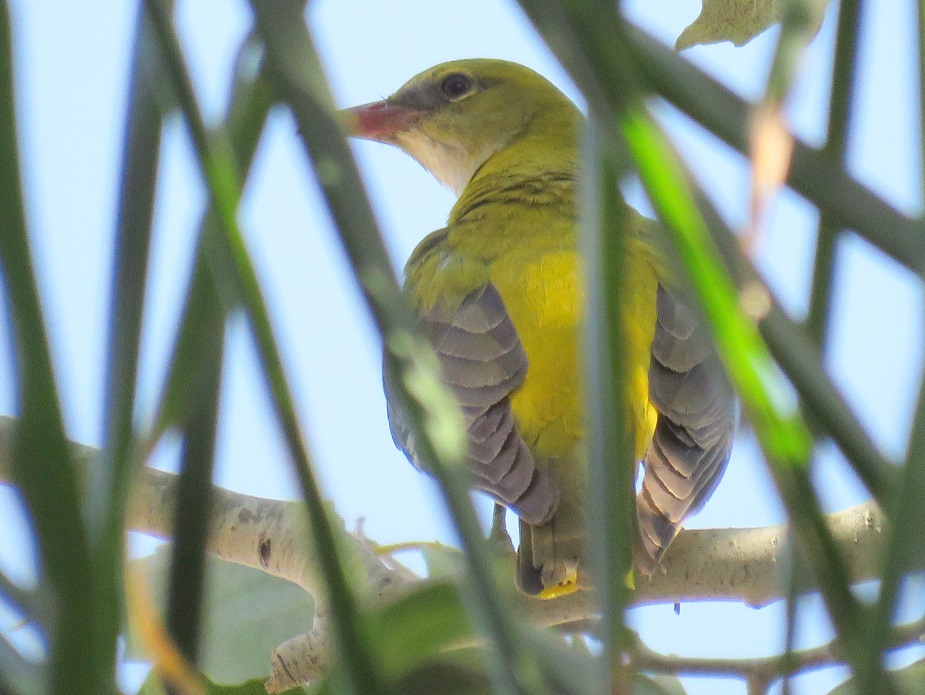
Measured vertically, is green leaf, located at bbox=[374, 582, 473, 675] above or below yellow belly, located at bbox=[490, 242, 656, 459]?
below

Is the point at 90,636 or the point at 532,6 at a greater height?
the point at 532,6

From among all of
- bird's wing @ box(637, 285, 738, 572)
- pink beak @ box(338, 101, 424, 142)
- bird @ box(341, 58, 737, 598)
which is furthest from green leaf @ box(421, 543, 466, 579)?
pink beak @ box(338, 101, 424, 142)

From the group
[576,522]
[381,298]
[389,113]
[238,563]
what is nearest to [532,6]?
[381,298]

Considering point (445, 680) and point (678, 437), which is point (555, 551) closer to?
point (678, 437)

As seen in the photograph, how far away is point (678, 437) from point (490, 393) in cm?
48

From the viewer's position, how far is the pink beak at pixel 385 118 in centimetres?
532

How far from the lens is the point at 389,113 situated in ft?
17.6

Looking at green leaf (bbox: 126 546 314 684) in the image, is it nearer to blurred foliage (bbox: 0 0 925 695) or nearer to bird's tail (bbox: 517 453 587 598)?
bird's tail (bbox: 517 453 587 598)

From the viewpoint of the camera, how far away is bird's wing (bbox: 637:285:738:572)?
9.52 ft

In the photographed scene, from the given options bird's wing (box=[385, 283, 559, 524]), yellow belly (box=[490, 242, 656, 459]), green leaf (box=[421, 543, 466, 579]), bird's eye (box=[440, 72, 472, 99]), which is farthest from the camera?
bird's eye (box=[440, 72, 472, 99])

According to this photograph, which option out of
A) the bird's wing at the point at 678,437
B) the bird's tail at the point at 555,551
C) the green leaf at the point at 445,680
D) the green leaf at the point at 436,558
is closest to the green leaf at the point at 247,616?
the green leaf at the point at 436,558

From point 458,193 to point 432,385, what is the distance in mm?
4920

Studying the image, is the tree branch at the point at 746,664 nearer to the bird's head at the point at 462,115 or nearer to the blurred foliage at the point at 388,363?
the blurred foliage at the point at 388,363

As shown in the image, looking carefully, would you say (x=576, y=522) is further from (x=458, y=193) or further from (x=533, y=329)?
(x=458, y=193)
